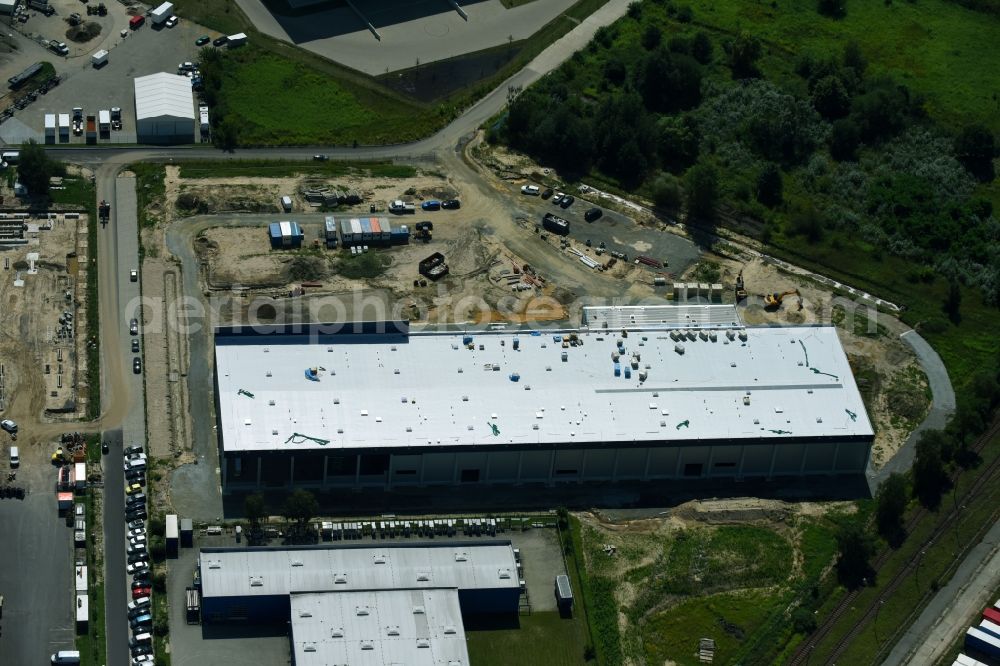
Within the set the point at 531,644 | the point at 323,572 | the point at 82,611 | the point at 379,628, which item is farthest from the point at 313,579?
the point at 531,644

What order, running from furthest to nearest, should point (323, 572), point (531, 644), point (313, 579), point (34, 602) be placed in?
point (531, 644), point (323, 572), point (313, 579), point (34, 602)

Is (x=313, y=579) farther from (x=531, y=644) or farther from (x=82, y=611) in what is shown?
(x=531, y=644)

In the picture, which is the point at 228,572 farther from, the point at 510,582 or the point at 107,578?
the point at 510,582

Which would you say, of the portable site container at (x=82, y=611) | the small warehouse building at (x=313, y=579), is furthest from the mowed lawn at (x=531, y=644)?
the portable site container at (x=82, y=611)

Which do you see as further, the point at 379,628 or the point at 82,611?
the point at 82,611

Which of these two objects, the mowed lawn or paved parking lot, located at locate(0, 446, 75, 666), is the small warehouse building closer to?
the mowed lawn

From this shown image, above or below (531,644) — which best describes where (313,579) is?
above

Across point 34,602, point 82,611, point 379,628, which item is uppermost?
point 379,628
